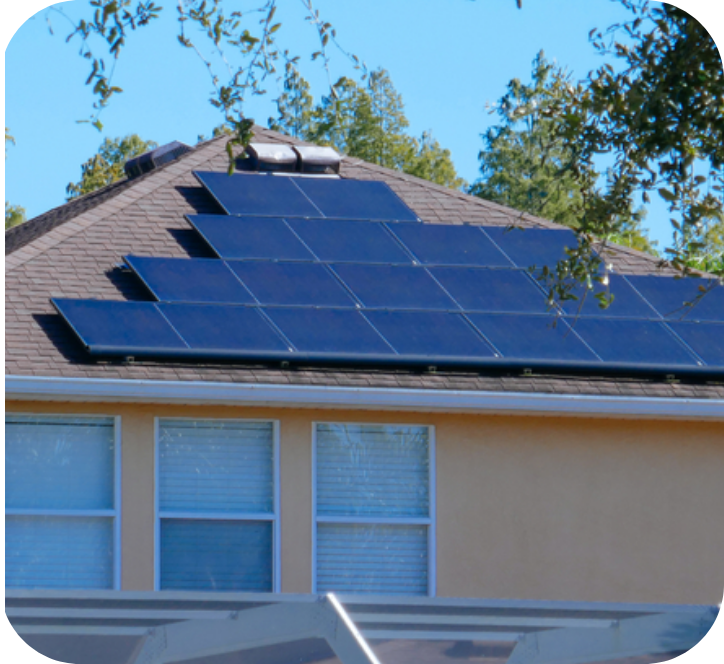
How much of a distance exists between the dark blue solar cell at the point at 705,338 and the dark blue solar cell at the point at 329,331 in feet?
10.5

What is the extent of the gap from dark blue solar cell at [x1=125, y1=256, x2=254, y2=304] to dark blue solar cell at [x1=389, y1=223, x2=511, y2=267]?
2.18m

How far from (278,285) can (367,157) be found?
32.4m

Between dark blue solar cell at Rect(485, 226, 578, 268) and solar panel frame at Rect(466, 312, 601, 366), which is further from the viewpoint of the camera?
dark blue solar cell at Rect(485, 226, 578, 268)

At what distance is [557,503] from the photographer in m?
10.8

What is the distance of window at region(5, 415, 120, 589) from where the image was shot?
9.96m

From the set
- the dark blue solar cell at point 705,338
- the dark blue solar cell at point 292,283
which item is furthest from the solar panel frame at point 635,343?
the dark blue solar cell at point 292,283

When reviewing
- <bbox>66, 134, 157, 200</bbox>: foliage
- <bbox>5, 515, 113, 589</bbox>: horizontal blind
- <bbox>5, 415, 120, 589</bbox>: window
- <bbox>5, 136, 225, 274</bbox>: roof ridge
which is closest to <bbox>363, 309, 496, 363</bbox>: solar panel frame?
<bbox>5, 415, 120, 589</bbox>: window

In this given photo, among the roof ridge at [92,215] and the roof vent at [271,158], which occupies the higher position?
the roof vent at [271,158]

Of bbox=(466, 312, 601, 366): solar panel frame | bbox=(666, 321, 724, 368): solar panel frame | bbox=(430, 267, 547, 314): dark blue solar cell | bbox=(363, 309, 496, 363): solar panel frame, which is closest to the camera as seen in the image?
bbox=(363, 309, 496, 363): solar panel frame

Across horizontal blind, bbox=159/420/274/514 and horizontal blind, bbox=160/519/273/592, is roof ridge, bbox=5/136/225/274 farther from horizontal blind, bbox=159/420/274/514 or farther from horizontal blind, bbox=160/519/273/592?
horizontal blind, bbox=160/519/273/592

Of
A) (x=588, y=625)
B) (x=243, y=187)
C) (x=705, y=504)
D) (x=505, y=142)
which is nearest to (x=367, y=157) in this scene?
(x=505, y=142)

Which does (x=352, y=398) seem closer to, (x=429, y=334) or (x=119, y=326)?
(x=429, y=334)

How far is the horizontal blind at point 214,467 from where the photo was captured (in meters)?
10.3

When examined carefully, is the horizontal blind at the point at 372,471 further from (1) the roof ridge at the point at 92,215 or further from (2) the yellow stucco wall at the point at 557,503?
(1) the roof ridge at the point at 92,215
